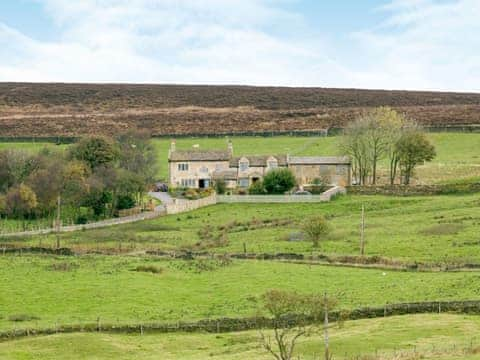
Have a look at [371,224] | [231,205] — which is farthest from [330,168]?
[371,224]

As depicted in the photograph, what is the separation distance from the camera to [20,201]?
91.4m

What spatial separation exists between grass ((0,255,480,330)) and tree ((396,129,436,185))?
42.2m

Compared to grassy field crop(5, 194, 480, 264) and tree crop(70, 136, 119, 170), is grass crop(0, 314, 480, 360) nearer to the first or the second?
grassy field crop(5, 194, 480, 264)

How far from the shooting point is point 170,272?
65.5 metres

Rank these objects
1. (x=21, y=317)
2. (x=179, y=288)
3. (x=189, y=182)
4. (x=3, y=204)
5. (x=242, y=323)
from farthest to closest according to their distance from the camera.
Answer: (x=189, y=182), (x=3, y=204), (x=179, y=288), (x=21, y=317), (x=242, y=323)

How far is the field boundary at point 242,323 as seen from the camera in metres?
49.1

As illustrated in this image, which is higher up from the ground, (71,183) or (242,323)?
(71,183)

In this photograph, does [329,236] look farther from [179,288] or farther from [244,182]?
[244,182]

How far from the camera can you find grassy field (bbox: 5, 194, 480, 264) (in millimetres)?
71438

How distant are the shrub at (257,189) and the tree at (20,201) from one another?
23.3 m

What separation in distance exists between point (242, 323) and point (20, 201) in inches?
1829

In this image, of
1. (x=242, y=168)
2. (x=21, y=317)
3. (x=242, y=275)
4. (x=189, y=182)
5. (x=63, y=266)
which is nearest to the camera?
(x=21, y=317)

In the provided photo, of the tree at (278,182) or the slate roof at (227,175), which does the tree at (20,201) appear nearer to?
the slate roof at (227,175)

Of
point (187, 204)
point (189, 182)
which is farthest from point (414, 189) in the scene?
point (189, 182)
